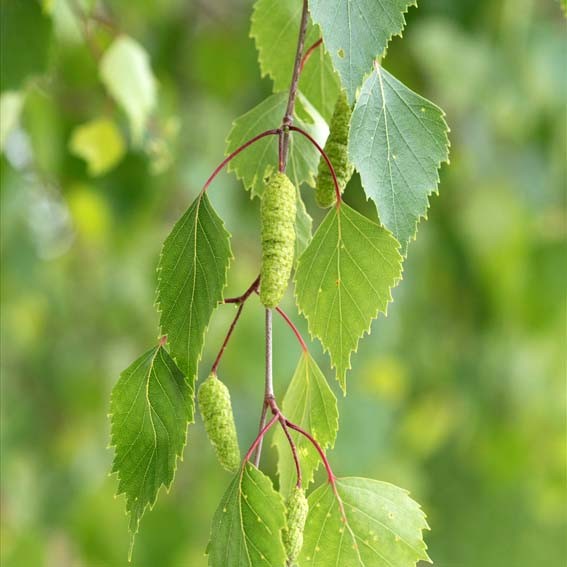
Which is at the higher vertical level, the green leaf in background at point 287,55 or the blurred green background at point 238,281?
the blurred green background at point 238,281

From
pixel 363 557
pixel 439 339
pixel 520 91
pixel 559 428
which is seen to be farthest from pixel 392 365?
pixel 363 557

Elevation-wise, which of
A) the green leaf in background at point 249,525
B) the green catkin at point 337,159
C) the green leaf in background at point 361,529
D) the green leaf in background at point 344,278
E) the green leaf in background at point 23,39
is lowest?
the green leaf in background at point 249,525

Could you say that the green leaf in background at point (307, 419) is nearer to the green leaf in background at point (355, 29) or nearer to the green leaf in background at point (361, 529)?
the green leaf in background at point (361, 529)

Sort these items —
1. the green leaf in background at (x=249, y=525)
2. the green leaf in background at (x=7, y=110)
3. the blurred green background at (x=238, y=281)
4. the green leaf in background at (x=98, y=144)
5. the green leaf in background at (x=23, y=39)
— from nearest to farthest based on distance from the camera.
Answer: the green leaf in background at (x=249, y=525)
the green leaf in background at (x=23, y=39)
the green leaf in background at (x=7, y=110)
the green leaf in background at (x=98, y=144)
the blurred green background at (x=238, y=281)

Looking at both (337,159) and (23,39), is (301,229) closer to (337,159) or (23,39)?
(337,159)

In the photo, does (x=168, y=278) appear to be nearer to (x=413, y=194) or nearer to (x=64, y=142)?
(x=413, y=194)

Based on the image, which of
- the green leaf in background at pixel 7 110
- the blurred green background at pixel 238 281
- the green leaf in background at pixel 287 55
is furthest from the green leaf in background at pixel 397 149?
the blurred green background at pixel 238 281
